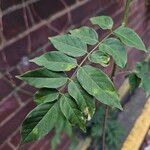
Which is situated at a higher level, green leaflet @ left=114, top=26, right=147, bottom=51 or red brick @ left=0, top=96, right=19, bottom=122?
green leaflet @ left=114, top=26, right=147, bottom=51

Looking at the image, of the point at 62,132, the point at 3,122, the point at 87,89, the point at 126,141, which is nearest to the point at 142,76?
the point at 87,89

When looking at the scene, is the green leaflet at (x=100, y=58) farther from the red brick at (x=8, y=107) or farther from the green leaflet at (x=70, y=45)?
the red brick at (x=8, y=107)

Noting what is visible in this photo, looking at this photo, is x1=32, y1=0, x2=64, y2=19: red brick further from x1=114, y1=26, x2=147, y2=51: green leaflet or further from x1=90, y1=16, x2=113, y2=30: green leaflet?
x1=114, y1=26, x2=147, y2=51: green leaflet

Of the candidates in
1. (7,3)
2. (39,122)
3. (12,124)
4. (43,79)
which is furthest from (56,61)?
(12,124)

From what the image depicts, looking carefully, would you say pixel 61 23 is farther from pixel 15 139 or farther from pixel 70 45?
pixel 70 45

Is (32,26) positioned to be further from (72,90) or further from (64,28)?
(72,90)

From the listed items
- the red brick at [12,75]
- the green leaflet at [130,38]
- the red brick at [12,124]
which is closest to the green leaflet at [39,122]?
the green leaflet at [130,38]

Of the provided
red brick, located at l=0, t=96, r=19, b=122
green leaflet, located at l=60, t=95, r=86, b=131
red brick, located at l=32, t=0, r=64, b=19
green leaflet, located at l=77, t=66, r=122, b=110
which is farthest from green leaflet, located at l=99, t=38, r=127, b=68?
red brick, located at l=0, t=96, r=19, b=122
